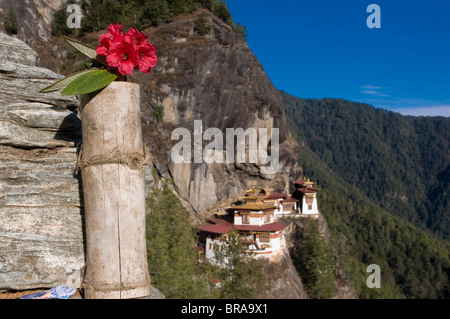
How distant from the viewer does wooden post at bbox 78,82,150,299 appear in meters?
2.72

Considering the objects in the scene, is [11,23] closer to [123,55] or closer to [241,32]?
[241,32]

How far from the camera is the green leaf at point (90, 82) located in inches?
99.8

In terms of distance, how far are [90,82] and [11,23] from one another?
35.1 m

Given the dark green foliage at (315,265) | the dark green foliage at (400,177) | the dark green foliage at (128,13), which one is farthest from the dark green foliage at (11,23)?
the dark green foliage at (400,177)

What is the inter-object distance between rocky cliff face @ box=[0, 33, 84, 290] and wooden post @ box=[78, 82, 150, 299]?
621mm

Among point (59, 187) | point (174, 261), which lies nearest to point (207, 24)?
point (174, 261)

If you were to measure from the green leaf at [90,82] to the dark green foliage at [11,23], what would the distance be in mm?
34676

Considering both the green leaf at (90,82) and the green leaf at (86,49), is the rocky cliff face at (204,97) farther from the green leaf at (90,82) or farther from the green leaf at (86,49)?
the green leaf at (90,82)

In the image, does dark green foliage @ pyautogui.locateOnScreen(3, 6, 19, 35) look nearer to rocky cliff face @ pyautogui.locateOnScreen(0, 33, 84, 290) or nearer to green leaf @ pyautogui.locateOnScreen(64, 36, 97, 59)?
rocky cliff face @ pyautogui.locateOnScreen(0, 33, 84, 290)

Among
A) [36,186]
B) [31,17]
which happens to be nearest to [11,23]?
[31,17]

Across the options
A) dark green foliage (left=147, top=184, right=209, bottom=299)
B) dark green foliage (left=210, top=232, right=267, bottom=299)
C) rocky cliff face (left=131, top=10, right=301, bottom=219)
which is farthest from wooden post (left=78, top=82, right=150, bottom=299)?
rocky cliff face (left=131, top=10, right=301, bottom=219)

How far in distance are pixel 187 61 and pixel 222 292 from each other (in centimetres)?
2036
